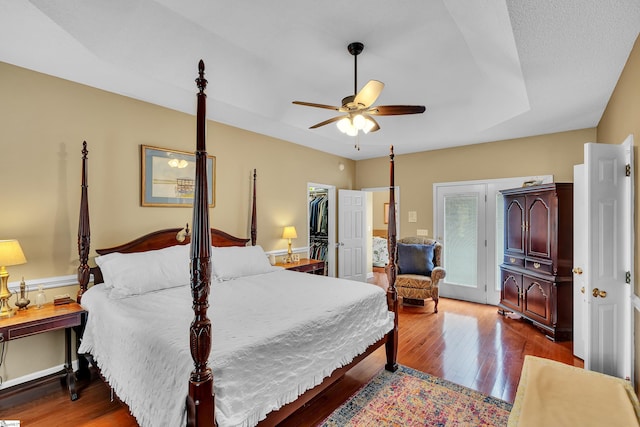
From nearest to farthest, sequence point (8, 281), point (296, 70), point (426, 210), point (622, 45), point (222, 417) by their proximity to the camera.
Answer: point (222, 417), point (622, 45), point (8, 281), point (296, 70), point (426, 210)

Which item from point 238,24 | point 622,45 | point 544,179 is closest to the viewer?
point 622,45

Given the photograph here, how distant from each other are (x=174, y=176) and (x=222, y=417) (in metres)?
2.81

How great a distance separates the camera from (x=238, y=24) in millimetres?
2262

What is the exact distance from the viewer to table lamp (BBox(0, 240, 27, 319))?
2143 millimetres

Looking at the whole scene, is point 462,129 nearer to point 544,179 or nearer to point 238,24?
point 544,179

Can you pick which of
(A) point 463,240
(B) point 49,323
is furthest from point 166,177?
(A) point 463,240

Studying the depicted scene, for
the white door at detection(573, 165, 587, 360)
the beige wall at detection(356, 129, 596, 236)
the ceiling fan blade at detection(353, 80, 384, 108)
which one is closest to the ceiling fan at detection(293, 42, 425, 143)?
the ceiling fan blade at detection(353, 80, 384, 108)

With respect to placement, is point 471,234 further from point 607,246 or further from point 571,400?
point 571,400

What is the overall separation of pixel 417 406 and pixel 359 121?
2292mm

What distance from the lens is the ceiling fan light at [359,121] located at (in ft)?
8.34

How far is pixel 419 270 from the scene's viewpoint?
4812 millimetres

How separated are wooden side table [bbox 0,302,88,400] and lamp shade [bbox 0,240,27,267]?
1.36ft

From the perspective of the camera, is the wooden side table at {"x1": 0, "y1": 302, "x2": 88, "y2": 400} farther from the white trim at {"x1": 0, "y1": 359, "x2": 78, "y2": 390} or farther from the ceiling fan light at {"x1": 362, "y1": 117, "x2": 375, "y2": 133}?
the ceiling fan light at {"x1": 362, "y1": 117, "x2": 375, "y2": 133}

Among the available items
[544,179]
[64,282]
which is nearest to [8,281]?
[64,282]
